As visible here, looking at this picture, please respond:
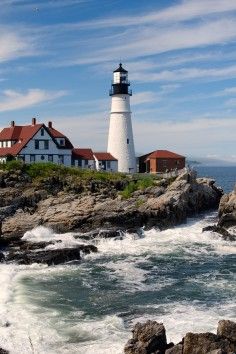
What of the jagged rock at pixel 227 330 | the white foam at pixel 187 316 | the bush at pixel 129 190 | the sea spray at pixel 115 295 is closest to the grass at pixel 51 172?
the bush at pixel 129 190

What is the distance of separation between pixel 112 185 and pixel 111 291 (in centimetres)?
2227

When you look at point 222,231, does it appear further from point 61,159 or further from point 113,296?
point 61,159

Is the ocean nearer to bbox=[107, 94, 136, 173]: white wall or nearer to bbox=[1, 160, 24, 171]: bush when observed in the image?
bbox=[1, 160, 24, 171]: bush

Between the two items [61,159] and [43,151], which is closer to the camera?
[43,151]

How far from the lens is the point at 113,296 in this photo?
23.6 meters

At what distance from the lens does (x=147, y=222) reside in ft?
132

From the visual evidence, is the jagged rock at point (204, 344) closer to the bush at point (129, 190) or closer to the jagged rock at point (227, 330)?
the jagged rock at point (227, 330)

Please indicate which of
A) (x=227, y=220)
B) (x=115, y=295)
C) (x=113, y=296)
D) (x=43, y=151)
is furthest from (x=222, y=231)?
(x=43, y=151)

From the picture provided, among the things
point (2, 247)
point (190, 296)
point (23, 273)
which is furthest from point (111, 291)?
point (2, 247)

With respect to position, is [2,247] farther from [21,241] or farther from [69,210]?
[69,210]

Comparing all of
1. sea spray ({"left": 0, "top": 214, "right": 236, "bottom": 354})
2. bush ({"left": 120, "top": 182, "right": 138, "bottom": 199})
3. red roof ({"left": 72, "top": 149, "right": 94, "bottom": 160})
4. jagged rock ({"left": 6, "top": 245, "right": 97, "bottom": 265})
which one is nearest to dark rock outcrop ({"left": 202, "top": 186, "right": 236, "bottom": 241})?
sea spray ({"left": 0, "top": 214, "right": 236, "bottom": 354})

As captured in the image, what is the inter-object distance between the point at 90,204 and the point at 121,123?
60.0ft

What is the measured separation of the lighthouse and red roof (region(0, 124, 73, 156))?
503 cm

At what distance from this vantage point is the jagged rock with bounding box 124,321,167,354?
15312 millimetres
